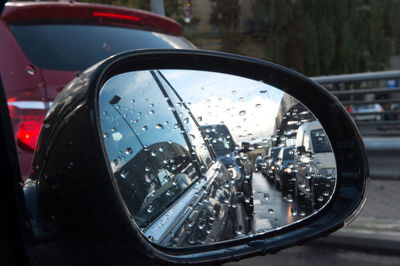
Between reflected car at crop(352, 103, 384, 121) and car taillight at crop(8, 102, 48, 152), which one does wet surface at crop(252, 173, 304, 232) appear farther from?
reflected car at crop(352, 103, 384, 121)

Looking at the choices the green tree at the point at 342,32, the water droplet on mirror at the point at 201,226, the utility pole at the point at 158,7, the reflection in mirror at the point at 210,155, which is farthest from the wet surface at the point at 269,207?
the green tree at the point at 342,32

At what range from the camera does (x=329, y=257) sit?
8.83ft

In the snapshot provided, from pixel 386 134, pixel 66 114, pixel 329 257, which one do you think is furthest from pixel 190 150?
pixel 386 134

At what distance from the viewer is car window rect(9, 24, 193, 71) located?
87.4 inches

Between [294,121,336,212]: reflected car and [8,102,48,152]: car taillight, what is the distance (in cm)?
139

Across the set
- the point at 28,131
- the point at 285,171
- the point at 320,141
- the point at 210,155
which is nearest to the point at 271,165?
the point at 285,171

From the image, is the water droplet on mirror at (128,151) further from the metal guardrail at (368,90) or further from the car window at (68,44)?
the metal guardrail at (368,90)

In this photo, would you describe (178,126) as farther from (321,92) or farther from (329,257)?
(329,257)

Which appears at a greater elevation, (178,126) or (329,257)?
(178,126)

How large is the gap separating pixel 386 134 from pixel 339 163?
7.20m

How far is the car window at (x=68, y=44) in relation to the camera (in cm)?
222

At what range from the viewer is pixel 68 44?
2.32 meters

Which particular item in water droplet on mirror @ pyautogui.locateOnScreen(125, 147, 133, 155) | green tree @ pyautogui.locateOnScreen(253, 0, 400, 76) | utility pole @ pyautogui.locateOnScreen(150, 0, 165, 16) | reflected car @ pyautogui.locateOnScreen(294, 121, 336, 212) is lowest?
reflected car @ pyautogui.locateOnScreen(294, 121, 336, 212)

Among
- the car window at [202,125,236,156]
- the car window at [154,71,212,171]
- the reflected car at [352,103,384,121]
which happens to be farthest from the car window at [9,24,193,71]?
the reflected car at [352,103,384,121]
